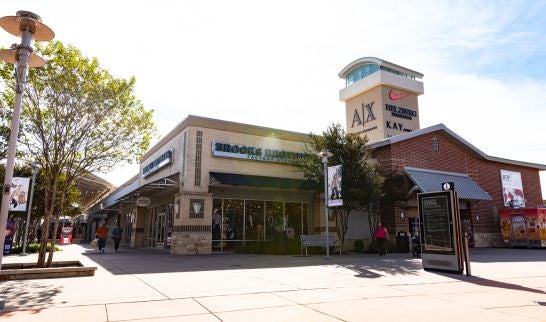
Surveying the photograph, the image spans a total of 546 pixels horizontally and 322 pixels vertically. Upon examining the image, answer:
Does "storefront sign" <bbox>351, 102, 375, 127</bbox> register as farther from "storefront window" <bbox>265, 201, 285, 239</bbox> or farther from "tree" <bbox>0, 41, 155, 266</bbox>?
"tree" <bbox>0, 41, 155, 266</bbox>

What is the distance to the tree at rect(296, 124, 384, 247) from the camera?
1989 cm

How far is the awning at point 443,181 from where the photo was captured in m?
23.1

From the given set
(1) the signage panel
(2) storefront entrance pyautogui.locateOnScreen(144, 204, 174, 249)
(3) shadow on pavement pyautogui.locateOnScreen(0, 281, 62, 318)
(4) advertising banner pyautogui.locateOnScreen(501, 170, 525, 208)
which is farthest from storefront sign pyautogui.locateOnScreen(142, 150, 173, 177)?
(4) advertising banner pyautogui.locateOnScreen(501, 170, 525, 208)

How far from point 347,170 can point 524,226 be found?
15256 mm

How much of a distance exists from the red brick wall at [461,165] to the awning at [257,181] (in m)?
5.29

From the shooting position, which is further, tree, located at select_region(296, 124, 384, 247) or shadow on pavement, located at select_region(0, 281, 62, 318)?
tree, located at select_region(296, 124, 384, 247)

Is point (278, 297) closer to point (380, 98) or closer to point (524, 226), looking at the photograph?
point (524, 226)

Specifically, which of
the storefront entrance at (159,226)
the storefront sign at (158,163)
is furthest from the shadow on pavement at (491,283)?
the storefront sign at (158,163)

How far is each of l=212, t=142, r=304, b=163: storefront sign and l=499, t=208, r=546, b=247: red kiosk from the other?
16.0 metres

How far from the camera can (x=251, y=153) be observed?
2198 cm

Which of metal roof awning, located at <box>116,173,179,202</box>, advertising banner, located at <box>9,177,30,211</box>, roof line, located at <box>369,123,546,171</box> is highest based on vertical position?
roof line, located at <box>369,123,546,171</box>

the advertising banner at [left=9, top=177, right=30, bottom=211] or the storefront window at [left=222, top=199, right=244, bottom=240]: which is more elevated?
the advertising banner at [left=9, top=177, right=30, bottom=211]

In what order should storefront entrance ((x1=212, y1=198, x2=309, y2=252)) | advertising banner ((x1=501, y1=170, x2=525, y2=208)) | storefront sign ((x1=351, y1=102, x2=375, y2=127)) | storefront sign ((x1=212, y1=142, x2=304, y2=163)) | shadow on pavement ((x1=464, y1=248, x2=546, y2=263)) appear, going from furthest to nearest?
1. storefront sign ((x1=351, y1=102, x2=375, y2=127))
2. advertising banner ((x1=501, y1=170, x2=525, y2=208))
3. storefront entrance ((x1=212, y1=198, x2=309, y2=252))
4. storefront sign ((x1=212, y1=142, x2=304, y2=163))
5. shadow on pavement ((x1=464, y1=248, x2=546, y2=263))

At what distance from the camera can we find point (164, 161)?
23.6 meters
